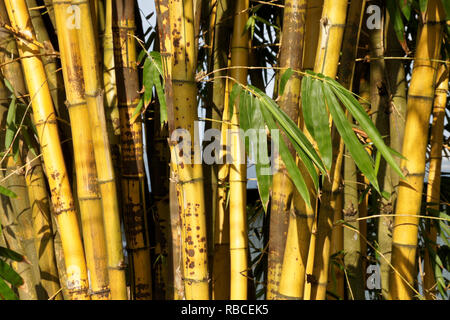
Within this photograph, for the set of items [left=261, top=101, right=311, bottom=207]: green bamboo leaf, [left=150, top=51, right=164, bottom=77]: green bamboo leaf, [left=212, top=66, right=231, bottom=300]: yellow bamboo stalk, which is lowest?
[left=212, top=66, right=231, bottom=300]: yellow bamboo stalk

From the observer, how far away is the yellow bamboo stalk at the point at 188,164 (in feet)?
2.78

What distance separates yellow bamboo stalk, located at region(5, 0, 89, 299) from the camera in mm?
1031

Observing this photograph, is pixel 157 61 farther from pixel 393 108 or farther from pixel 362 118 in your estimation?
pixel 393 108

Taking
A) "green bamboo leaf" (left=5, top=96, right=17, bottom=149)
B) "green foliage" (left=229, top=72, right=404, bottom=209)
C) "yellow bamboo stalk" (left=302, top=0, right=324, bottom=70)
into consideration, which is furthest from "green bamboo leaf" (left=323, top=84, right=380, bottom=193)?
"green bamboo leaf" (left=5, top=96, right=17, bottom=149)

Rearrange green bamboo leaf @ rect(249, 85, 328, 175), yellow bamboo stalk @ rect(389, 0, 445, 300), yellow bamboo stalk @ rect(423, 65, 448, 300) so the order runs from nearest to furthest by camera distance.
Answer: green bamboo leaf @ rect(249, 85, 328, 175), yellow bamboo stalk @ rect(389, 0, 445, 300), yellow bamboo stalk @ rect(423, 65, 448, 300)

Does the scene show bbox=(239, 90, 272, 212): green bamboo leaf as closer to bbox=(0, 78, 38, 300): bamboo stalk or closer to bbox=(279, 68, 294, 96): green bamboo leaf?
bbox=(279, 68, 294, 96): green bamboo leaf

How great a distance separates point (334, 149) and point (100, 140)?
0.47 metres

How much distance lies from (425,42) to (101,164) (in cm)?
71

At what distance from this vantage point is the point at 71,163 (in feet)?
3.98

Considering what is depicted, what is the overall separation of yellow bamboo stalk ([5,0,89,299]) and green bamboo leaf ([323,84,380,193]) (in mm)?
611

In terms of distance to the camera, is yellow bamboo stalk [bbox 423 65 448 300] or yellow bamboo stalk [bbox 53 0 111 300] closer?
yellow bamboo stalk [bbox 53 0 111 300]

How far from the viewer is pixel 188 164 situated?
0.87m

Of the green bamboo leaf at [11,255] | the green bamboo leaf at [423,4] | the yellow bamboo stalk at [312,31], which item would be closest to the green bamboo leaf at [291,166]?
the yellow bamboo stalk at [312,31]

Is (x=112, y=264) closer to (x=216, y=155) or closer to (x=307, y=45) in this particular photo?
(x=216, y=155)
